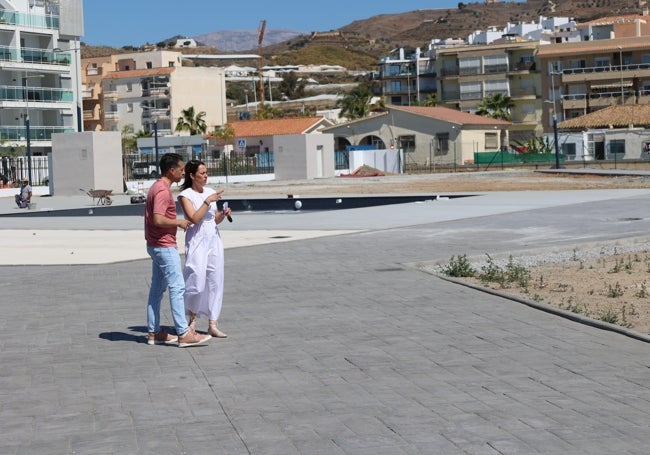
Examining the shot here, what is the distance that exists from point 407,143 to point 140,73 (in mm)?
34345

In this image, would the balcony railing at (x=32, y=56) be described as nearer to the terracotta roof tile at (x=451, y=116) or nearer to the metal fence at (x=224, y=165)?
the metal fence at (x=224, y=165)

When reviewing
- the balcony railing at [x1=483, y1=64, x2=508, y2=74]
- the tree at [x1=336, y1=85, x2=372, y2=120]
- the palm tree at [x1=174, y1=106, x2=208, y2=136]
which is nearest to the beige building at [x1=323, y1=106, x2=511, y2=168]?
the balcony railing at [x1=483, y1=64, x2=508, y2=74]

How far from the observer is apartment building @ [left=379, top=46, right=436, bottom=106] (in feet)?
398

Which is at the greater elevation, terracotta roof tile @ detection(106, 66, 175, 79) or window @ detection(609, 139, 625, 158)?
terracotta roof tile @ detection(106, 66, 175, 79)

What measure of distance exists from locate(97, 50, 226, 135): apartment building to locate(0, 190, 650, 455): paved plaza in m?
92.5

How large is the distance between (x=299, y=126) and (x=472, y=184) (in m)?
46.3

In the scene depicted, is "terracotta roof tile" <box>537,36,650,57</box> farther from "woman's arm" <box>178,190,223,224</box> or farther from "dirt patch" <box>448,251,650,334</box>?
"woman's arm" <box>178,190,223,224</box>

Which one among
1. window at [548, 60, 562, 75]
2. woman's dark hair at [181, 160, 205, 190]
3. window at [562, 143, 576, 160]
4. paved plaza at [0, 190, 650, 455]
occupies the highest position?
window at [548, 60, 562, 75]

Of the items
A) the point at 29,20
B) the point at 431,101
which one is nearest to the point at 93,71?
the point at 431,101

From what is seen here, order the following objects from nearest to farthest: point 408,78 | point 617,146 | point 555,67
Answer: point 617,146, point 555,67, point 408,78

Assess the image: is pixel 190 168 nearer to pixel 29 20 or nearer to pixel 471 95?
Result: pixel 29 20

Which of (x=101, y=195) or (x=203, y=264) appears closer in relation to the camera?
(x=203, y=264)

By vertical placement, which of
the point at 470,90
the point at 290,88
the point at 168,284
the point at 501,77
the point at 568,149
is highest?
the point at 290,88

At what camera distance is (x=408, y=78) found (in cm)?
12319
